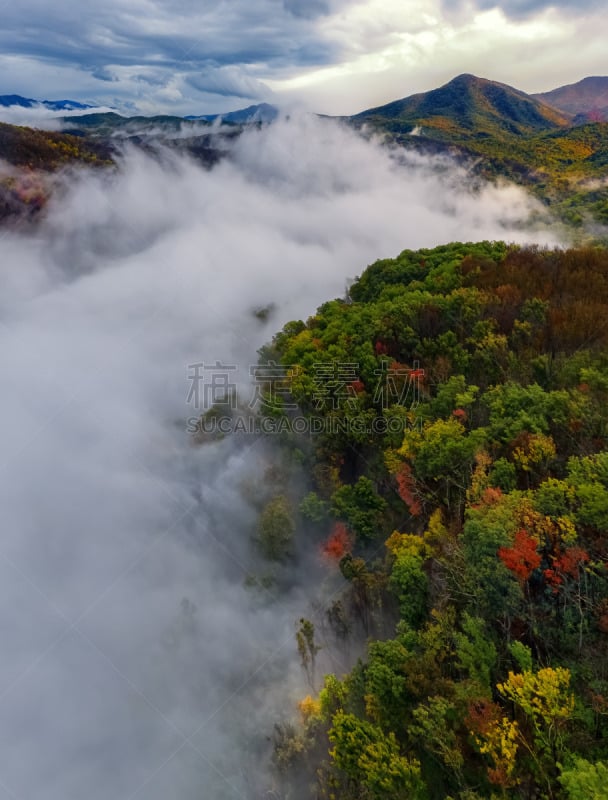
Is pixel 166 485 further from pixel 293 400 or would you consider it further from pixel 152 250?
pixel 152 250

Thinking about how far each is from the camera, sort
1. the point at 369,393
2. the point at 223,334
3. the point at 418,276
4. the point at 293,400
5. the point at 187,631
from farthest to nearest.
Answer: the point at 223,334 < the point at 418,276 < the point at 293,400 < the point at 369,393 < the point at 187,631

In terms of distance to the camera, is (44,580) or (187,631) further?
(44,580)

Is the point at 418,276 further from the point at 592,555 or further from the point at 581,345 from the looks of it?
the point at 592,555

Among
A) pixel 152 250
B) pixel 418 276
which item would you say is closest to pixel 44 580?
pixel 418 276

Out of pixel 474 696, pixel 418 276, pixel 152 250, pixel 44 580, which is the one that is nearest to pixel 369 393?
pixel 418 276

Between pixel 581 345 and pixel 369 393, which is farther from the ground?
pixel 581 345

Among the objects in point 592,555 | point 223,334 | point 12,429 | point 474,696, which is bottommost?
point 12,429

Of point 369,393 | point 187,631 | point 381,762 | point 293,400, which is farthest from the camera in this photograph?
point 293,400
